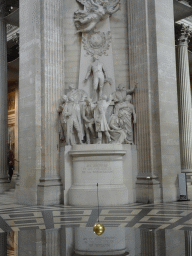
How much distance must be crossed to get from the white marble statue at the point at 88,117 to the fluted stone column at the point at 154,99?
1.99 metres

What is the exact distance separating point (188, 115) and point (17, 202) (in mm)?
13362

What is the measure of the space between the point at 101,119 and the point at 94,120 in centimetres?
37

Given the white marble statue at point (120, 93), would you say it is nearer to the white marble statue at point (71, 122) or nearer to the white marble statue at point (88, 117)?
the white marble statue at point (88, 117)

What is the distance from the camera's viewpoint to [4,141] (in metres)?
19.2

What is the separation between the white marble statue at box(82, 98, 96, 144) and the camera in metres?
13.5

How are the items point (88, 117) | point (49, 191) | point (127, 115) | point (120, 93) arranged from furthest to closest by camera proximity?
point (120, 93) < point (127, 115) < point (88, 117) < point (49, 191)

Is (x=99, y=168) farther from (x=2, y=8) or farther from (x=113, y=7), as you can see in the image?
(x=2, y=8)

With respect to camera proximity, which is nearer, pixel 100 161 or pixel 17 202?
pixel 100 161

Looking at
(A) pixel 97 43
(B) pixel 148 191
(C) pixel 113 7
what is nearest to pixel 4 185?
Answer: (B) pixel 148 191

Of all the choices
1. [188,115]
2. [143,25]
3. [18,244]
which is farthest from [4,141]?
[18,244]

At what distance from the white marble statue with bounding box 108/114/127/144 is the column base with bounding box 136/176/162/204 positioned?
1829mm

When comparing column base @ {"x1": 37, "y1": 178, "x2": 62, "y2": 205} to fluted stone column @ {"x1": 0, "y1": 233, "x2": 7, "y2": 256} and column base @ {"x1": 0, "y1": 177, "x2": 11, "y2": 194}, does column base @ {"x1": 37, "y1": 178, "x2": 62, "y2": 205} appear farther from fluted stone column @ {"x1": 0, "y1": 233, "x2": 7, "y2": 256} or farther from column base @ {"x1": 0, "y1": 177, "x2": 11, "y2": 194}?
fluted stone column @ {"x1": 0, "y1": 233, "x2": 7, "y2": 256}

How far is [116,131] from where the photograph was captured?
13625 millimetres

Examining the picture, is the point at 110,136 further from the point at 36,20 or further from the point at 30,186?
the point at 36,20
